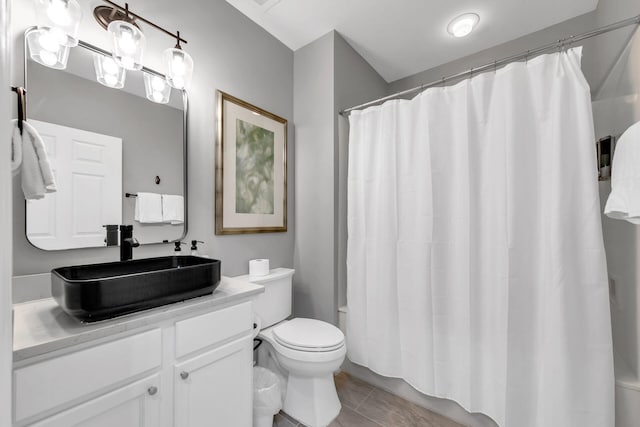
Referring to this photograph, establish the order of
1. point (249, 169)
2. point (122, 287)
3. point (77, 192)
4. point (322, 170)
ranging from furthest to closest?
point (322, 170), point (249, 169), point (77, 192), point (122, 287)

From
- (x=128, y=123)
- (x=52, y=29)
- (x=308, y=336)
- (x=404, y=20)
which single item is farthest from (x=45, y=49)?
(x=404, y=20)

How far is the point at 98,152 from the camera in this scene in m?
1.21

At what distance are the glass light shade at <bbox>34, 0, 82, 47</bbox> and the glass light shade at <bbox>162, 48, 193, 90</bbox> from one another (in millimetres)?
352

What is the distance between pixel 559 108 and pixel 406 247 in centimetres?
103

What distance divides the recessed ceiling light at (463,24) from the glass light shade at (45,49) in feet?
7.52

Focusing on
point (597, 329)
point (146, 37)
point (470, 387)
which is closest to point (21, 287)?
point (146, 37)

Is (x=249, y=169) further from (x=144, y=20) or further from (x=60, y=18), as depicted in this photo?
(x=60, y=18)

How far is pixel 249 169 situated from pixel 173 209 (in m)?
0.60

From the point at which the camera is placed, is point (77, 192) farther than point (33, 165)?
Yes

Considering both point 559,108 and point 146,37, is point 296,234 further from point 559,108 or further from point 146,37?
point 559,108

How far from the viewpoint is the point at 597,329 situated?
116 cm

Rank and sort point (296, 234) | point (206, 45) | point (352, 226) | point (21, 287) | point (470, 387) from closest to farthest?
point (21, 287)
point (470, 387)
point (206, 45)
point (352, 226)
point (296, 234)

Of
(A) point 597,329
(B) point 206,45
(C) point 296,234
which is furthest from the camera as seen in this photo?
(C) point 296,234

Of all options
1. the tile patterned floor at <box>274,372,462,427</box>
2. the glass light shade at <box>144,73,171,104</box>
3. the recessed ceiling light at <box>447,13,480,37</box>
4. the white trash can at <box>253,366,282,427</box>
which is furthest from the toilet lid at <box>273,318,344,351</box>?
the recessed ceiling light at <box>447,13,480,37</box>
